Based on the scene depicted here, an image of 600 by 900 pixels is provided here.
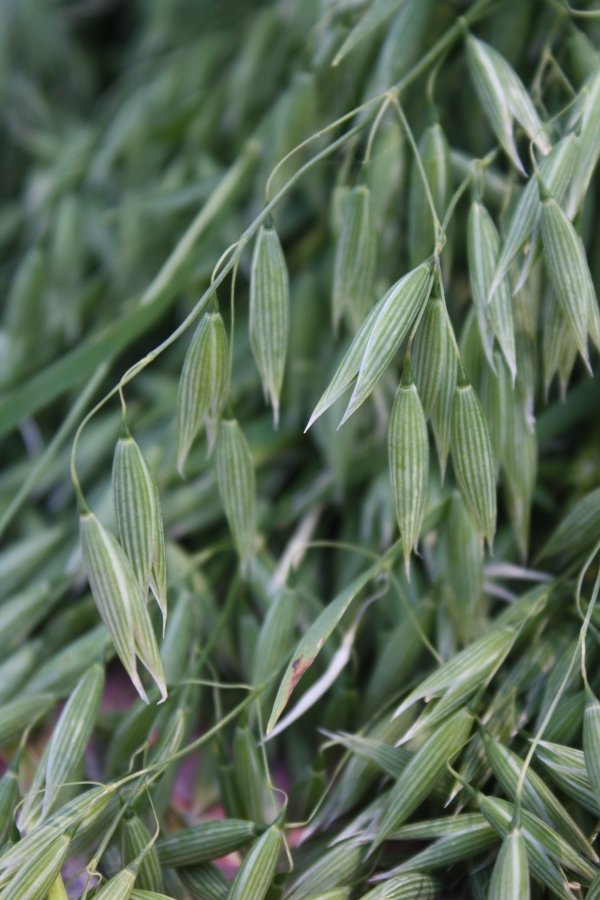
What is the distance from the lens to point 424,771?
43cm

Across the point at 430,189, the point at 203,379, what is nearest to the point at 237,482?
the point at 203,379

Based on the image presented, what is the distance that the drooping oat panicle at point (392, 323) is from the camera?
400 mm

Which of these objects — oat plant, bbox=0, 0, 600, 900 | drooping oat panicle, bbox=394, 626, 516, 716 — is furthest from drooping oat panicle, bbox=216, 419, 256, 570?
drooping oat panicle, bbox=394, 626, 516, 716

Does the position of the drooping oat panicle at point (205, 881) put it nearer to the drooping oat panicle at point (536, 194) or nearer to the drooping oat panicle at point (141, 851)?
the drooping oat panicle at point (141, 851)

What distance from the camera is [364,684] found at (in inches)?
22.7

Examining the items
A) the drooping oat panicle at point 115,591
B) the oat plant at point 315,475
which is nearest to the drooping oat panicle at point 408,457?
the oat plant at point 315,475

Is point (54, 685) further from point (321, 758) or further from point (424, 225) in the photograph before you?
point (424, 225)

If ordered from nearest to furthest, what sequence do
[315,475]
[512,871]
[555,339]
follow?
[512,871] → [555,339] → [315,475]

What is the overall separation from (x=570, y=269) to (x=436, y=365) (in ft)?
0.22

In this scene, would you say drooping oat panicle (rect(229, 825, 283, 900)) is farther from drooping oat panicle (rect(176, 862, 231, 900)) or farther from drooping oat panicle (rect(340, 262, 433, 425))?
drooping oat panicle (rect(340, 262, 433, 425))

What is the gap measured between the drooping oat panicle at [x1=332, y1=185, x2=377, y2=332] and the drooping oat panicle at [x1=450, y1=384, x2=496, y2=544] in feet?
0.34

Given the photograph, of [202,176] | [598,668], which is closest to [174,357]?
[202,176]

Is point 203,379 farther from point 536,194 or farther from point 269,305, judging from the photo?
point 536,194

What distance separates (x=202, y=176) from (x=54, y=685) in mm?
332
